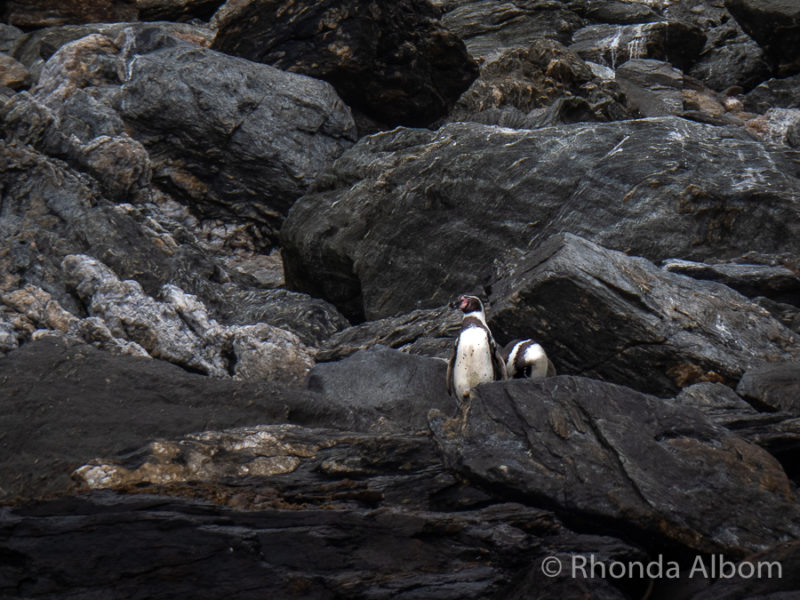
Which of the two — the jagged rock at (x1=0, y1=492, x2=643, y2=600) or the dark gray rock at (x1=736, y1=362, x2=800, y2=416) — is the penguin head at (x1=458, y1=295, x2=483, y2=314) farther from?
the jagged rock at (x1=0, y1=492, x2=643, y2=600)

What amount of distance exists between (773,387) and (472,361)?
2.98 metres

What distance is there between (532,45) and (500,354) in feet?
54.4

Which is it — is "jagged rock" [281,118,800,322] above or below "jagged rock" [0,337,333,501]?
below

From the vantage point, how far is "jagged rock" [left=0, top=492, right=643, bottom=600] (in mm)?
7430

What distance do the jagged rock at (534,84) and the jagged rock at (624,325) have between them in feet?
38.7

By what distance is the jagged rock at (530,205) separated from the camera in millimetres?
14992

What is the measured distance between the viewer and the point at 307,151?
21562mm

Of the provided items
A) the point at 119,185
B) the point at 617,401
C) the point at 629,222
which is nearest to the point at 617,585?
the point at 617,401

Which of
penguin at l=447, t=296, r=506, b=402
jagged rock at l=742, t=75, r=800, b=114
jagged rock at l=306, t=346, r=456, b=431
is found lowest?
jagged rock at l=742, t=75, r=800, b=114

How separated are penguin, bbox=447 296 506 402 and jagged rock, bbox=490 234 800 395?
2.47ft

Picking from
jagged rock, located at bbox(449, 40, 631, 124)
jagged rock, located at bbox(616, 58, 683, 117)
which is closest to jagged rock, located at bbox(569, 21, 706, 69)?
jagged rock, located at bbox(616, 58, 683, 117)

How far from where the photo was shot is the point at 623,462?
7.82 meters

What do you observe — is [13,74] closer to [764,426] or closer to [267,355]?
[267,355]

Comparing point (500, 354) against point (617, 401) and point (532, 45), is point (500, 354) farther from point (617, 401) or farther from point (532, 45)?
point (532, 45)
